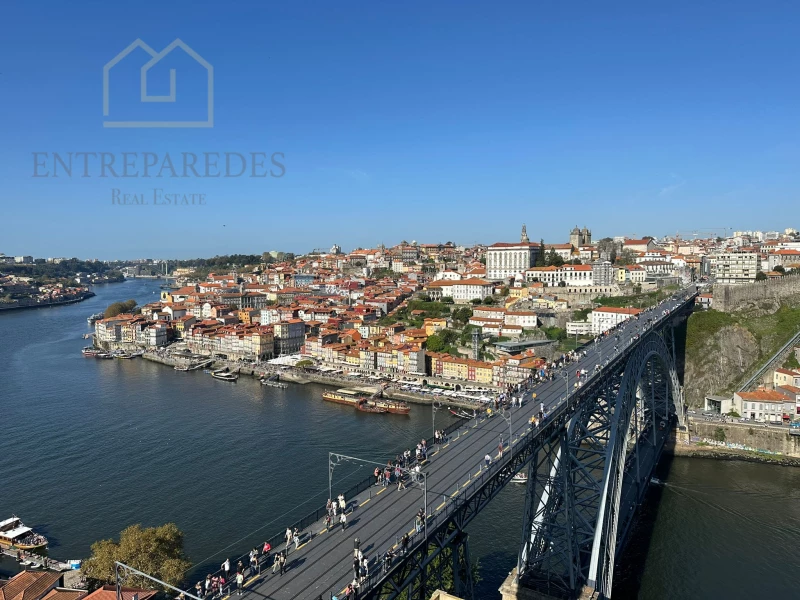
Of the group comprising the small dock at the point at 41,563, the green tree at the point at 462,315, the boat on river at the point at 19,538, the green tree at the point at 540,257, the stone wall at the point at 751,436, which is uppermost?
the green tree at the point at 540,257

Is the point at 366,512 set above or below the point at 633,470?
above

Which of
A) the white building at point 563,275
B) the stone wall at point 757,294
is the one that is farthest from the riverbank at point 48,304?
the stone wall at point 757,294

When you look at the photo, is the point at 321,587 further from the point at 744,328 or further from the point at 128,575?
the point at 744,328

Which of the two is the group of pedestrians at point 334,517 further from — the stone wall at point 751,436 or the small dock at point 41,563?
the stone wall at point 751,436

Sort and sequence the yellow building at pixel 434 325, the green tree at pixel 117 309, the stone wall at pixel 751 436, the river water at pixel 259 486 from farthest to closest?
the green tree at pixel 117 309
the yellow building at pixel 434 325
the stone wall at pixel 751 436
the river water at pixel 259 486

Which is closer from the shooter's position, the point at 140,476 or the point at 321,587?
the point at 321,587

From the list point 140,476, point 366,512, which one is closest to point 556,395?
point 366,512
